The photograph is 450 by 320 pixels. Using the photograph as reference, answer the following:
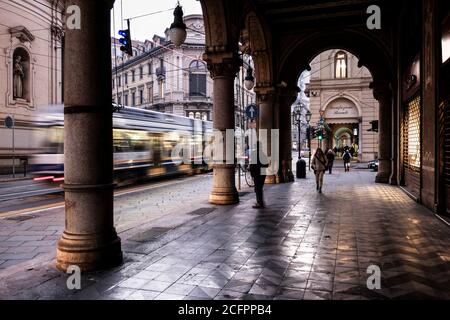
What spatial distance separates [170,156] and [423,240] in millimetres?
15093

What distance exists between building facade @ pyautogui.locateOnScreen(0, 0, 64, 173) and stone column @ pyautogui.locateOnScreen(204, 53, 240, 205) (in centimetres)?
1695

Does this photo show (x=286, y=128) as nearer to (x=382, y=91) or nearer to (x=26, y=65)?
(x=382, y=91)

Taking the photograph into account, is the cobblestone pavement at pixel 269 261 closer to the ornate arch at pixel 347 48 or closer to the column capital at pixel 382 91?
the column capital at pixel 382 91

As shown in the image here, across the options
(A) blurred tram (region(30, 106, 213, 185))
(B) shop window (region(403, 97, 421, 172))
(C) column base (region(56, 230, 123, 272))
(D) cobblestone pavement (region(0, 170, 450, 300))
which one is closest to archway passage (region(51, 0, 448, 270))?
(C) column base (region(56, 230, 123, 272))

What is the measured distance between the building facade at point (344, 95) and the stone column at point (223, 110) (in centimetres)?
2315

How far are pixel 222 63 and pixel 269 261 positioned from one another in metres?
6.72

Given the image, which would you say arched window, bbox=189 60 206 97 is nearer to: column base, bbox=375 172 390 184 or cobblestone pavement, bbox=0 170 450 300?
column base, bbox=375 172 390 184

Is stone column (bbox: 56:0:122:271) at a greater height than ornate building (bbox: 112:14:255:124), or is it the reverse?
ornate building (bbox: 112:14:255:124)

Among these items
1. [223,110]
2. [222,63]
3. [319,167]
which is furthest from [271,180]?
[222,63]

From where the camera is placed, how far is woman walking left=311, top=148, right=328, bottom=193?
13367 mm

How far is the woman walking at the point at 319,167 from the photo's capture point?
43.9ft

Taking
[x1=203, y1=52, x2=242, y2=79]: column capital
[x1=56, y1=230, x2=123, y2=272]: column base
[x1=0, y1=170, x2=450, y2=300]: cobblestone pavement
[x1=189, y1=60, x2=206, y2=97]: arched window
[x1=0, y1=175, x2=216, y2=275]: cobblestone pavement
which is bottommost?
[x1=0, y1=175, x2=216, y2=275]: cobblestone pavement

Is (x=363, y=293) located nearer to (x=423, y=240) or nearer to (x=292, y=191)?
(x=423, y=240)

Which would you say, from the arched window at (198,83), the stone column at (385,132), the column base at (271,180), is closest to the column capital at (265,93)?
the column base at (271,180)
